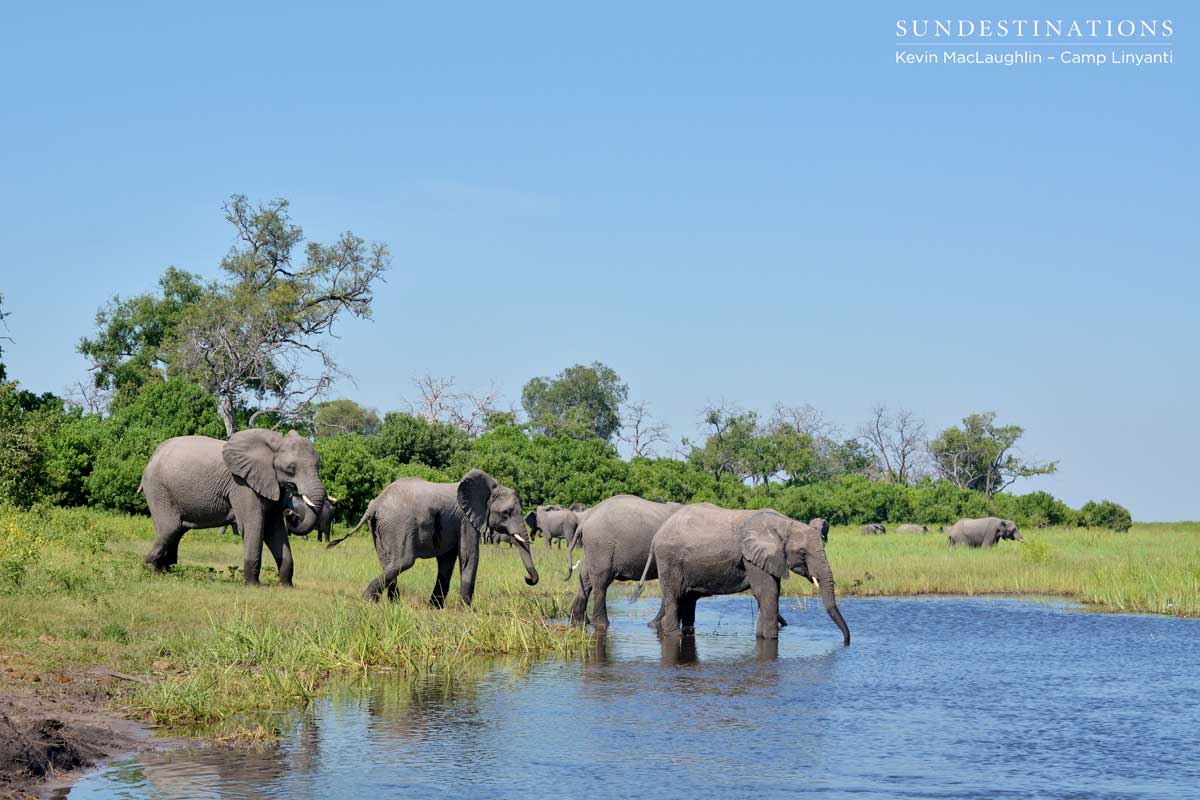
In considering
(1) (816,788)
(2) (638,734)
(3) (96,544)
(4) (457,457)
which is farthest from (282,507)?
(4) (457,457)

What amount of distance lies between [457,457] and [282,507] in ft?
95.6

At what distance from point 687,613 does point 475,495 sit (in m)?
3.96

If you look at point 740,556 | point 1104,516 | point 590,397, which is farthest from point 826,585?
point 590,397

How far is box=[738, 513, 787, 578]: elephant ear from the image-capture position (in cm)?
2017

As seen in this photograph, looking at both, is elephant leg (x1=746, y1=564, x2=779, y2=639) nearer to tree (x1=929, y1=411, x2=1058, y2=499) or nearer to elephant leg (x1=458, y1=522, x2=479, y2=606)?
elephant leg (x1=458, y1=522, x2=479, y2=606)

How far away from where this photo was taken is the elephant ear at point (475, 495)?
68.6ft

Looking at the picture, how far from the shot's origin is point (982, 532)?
5219 cm

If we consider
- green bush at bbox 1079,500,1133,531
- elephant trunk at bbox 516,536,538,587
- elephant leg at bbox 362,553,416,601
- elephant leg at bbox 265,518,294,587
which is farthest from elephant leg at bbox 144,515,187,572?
green bush at bbox 1079,500,1133,531

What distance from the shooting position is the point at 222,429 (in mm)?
44531

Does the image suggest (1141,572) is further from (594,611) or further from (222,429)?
(222,429)

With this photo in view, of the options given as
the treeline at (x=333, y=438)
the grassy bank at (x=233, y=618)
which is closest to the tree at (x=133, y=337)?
the treeline at (x=333, y=438)

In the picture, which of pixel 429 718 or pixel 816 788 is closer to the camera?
pixel 816 788

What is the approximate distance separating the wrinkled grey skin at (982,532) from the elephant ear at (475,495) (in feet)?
112

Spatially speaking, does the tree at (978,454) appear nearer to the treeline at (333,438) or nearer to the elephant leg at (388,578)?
the treeline at (333,438)
